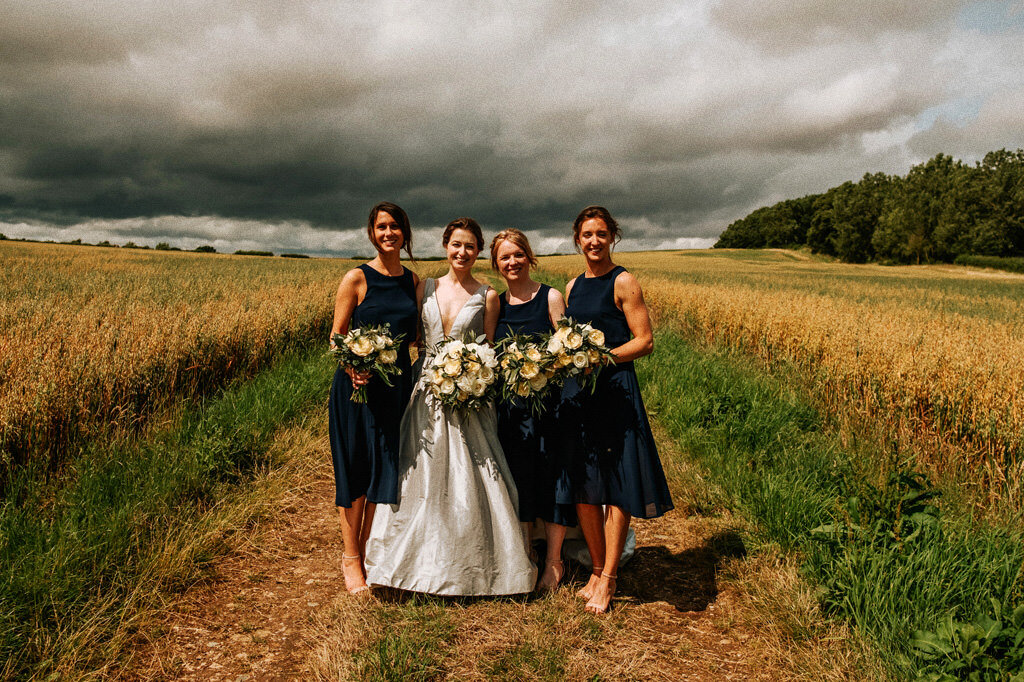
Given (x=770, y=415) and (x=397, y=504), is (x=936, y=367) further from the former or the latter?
(x=397, y=504)

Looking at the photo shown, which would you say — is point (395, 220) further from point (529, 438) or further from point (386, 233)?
point (529, 438)

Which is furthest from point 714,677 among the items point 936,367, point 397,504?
point 936,367

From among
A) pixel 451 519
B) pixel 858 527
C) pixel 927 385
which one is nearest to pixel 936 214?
pixel 927 385

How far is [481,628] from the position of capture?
296 centimetres

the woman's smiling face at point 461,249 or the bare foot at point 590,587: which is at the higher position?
the woman's smiling face at point 461,249

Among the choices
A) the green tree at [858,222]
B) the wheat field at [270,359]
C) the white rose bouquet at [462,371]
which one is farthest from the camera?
the green tree at [858,222]

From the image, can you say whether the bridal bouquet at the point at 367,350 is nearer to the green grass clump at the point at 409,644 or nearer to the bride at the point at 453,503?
the bride at the point at 453,503

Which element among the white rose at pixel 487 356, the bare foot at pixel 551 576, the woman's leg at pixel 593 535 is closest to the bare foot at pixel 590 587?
the woman's leg at pixel 593 535

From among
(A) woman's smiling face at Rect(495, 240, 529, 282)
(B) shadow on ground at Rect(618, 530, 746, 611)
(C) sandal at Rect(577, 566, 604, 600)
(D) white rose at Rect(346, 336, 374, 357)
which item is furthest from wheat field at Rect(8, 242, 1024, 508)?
(A) woman's smiling face at Rect(495, 240, 529, 282)

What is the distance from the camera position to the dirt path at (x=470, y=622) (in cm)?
269

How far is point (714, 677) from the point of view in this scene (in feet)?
8.76

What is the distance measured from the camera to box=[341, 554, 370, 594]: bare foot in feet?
11.0

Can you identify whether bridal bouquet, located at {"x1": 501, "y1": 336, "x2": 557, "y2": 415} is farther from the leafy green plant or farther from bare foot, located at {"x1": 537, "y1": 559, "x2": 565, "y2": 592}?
the leafy green plant

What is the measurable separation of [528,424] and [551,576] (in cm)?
104
